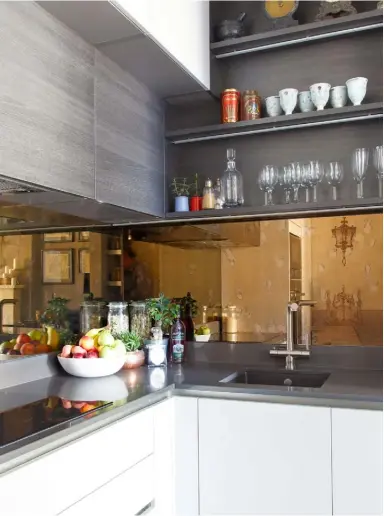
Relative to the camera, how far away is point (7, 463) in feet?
4.08

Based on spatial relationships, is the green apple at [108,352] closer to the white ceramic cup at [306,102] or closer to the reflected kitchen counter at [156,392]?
the reflected kitchen counter at [156,392]

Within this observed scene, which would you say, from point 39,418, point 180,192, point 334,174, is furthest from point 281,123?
point 39,418

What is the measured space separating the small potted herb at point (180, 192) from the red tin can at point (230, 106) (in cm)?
35

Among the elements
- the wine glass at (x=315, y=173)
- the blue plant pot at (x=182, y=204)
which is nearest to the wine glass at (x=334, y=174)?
the wine glass at (x=315, y=173)

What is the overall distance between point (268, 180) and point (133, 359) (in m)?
1.00

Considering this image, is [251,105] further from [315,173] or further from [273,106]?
[315,173]

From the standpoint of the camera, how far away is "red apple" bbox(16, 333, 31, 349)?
218 centimetres

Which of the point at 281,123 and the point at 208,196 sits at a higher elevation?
the point at 281,123

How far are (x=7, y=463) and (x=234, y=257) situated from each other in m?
1.56

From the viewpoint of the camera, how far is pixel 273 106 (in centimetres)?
241

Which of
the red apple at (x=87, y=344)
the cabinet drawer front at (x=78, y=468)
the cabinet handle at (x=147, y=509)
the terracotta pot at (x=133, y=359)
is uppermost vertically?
the red apple at (x=87, y=344)

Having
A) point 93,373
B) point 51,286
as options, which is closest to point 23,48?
point 51,286

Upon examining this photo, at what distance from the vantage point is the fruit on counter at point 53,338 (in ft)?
7.77

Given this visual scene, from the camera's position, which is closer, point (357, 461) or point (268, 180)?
point (357, 461)
